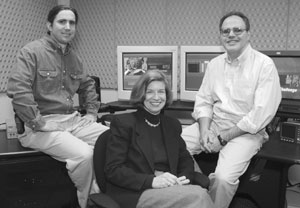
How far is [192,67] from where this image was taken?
9.00 feet

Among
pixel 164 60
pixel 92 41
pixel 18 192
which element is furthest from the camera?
pixel 92 41

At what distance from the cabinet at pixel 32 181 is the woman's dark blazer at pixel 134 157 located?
0.65 meters

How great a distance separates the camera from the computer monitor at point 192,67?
8.81 feet

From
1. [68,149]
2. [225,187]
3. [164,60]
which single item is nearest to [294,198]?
[225,187]

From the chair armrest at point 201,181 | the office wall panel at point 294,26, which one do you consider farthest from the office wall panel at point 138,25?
the chair armrest at point 201,181

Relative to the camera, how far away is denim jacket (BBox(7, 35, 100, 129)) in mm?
2020

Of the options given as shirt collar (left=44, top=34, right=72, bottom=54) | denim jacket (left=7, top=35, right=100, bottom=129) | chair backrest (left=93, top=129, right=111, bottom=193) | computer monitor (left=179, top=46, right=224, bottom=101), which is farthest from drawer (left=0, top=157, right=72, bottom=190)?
computer monitor (left=179, top=46, right=224, bottom=101)

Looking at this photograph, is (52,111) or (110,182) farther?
(52,111)

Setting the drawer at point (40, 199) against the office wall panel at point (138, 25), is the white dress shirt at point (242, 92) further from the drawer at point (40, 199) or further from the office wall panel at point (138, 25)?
the drawer at point (40, 199)

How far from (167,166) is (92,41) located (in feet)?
6.79

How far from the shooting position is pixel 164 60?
2.81m

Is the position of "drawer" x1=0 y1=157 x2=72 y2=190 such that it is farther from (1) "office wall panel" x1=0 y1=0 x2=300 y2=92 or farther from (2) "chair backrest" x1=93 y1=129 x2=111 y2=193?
(1) "office wall panel" x1=0 y1=0 x2=300 y2=92

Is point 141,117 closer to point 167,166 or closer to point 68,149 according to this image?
point 167,166

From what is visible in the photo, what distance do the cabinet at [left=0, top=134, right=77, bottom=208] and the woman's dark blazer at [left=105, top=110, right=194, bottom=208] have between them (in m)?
0.65
